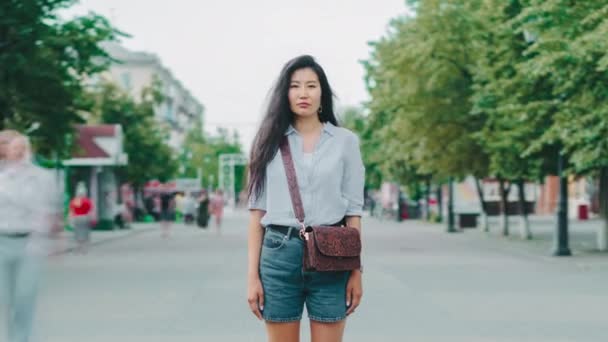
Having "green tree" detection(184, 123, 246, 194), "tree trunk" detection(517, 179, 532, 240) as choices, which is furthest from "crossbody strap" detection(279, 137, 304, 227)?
"green tree" detection(184, 123, 246, 194)

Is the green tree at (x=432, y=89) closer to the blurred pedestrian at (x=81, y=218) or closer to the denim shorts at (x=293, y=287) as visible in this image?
the blurred pedestrian at (x=81, y=218)

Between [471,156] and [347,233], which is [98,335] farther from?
[471,156]

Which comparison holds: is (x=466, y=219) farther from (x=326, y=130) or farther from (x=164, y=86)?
(x=164, y=86)

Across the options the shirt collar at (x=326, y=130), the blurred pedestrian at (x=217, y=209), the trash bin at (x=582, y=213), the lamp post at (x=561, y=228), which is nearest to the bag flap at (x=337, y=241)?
the shirt collar at (x=326, y=130)

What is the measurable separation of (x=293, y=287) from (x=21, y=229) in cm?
385

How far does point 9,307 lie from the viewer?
24.7 feet

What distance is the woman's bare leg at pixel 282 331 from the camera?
4270 mm

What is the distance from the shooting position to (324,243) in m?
4.14

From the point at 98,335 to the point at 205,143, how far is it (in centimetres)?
12059

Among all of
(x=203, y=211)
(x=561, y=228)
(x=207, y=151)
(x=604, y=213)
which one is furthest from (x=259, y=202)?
(x=207, y=151)

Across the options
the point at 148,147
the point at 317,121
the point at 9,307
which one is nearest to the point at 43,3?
the point at 9,307

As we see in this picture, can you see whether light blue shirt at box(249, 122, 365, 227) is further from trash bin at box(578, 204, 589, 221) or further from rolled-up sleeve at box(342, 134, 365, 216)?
trash bin at box(578, 204, 589, 221)

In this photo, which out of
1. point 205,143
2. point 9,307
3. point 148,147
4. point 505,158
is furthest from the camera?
point 205,143

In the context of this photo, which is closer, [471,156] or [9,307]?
[9,307]
